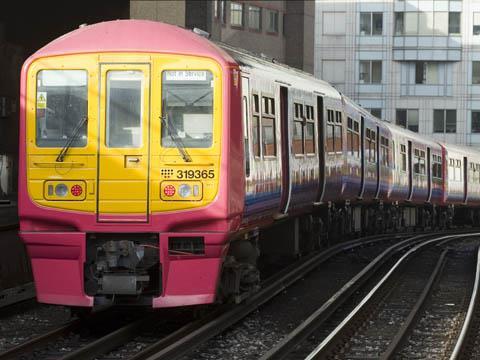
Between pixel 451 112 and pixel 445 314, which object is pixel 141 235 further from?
pixel 451 112

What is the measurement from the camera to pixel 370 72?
72.1 m

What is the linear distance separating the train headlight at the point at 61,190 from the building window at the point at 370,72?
62.3 m

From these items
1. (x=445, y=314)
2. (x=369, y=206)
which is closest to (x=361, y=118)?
(x=369, y=206)

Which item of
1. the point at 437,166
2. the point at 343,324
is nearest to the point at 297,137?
the point at 343,324

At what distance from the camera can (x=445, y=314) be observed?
13086 mm

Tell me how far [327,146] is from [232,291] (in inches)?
239

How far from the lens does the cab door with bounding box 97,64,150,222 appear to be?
1053 centimetres

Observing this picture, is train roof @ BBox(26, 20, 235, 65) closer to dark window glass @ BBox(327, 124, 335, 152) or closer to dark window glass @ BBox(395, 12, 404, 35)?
dark window glass @ BBox(327, 124, 335, 152)

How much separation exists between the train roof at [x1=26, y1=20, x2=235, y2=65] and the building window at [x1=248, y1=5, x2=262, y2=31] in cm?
4828

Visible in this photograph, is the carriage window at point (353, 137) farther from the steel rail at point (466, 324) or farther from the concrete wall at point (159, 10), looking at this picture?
the concrete wall at point (159, 10)

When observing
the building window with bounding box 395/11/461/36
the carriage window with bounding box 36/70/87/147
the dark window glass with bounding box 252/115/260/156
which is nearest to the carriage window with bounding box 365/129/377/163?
the dark window glass with bounding box 252/115/260/156

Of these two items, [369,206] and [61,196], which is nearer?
[61,196]

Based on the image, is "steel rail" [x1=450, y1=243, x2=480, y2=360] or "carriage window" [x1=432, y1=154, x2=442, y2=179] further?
"carriage window" [x1=432, y1=154, x2=442, y2=179]

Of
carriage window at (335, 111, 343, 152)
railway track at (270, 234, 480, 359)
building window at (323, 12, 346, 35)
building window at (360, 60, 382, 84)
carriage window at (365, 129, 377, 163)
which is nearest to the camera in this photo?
railway track at (270, 234, 480, 359)
